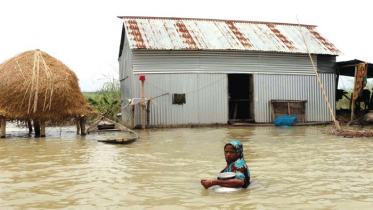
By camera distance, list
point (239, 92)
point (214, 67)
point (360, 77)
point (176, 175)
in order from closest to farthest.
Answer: point (176, 175), point (214, 67), point (360, 77), point (239, 92)

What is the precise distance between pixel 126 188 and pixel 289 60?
45.6 feet

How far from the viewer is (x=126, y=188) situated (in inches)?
222

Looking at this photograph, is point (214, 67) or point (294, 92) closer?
point (214, 67)

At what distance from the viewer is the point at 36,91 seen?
39.0ft

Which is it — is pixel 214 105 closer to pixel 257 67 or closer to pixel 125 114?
pixel 257 67

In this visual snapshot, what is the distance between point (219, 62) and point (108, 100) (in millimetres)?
7318

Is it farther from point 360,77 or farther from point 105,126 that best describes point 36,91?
point 360,77

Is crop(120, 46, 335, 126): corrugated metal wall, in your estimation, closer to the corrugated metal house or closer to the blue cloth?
the corrugated metal house

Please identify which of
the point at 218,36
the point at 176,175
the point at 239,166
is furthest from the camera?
the point at 218,36

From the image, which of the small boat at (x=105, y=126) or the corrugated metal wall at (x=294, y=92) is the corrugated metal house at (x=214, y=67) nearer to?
the corrugated metal wall at (x=294, y=92)

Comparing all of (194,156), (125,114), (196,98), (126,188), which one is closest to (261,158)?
(194,156)

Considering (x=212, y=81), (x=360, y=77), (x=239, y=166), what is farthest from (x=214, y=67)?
(x=239, y=166)

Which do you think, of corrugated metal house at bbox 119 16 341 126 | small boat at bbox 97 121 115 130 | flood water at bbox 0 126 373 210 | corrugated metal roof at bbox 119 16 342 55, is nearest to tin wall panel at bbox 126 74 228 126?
corrugated metal house at bbox 119 16 341 126

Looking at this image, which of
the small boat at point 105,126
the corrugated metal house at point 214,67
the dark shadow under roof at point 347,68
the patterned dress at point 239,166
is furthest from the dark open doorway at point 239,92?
the patterned dress at point 239,166
